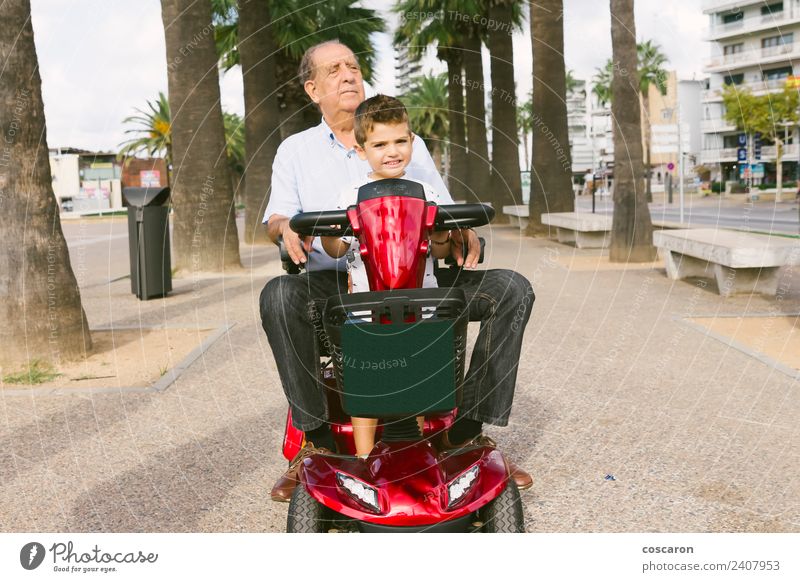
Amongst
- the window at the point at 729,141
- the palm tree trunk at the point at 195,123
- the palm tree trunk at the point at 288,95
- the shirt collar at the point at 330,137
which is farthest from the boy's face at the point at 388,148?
the window at the point at 729,141

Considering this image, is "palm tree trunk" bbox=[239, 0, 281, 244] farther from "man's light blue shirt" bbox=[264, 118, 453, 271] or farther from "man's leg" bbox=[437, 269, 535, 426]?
"man's leg" bbox=[437, 269, 535, 426]

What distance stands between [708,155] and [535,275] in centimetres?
6219

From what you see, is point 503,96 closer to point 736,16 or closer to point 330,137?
point 736,16

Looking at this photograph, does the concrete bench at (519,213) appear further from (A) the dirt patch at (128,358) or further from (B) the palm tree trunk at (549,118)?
(A) the dirt patch at (128,358)

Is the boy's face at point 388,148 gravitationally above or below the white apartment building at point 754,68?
below

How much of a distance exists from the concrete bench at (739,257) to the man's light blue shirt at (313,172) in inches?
285

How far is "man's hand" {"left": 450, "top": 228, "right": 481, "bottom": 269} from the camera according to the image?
3.08 meters

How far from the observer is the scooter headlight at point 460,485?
2.74m

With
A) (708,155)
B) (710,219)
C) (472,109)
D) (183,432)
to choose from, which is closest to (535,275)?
(183,432)

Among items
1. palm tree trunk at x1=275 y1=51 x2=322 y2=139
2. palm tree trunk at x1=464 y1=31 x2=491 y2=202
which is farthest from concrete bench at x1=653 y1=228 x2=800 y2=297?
palm tree trunk at x1=464 y1=31 x2=491 y2=202

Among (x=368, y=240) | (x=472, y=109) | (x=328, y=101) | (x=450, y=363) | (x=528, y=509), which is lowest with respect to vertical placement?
(x=528, y=509)

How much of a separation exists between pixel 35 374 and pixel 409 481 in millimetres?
4928

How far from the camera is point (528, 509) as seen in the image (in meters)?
3.81

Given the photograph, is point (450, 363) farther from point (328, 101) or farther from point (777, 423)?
point (777, 423)
